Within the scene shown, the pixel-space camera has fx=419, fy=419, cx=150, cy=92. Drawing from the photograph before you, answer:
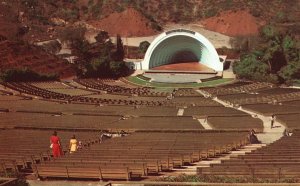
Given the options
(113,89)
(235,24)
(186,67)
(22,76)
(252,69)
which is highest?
(235,24)

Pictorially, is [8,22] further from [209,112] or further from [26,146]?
[26,146]

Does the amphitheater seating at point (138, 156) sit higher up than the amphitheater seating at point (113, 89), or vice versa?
the amphitheater seating at point (138, 156)

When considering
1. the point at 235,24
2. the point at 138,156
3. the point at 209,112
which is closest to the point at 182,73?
the point at 235,24

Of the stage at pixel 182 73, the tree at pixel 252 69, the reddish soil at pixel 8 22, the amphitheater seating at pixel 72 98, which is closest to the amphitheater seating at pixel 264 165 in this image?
the amphitheater seating at pixel 72 98

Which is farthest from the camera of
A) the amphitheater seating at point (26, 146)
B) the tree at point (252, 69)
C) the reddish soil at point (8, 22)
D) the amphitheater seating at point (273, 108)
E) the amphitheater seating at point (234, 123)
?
the reddish soil at point (8, 22)

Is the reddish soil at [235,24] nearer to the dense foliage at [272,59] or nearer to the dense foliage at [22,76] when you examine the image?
the dense foliage at [272,59]

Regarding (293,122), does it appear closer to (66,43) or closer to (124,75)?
(124,75)

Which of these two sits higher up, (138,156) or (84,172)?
(84,172)
